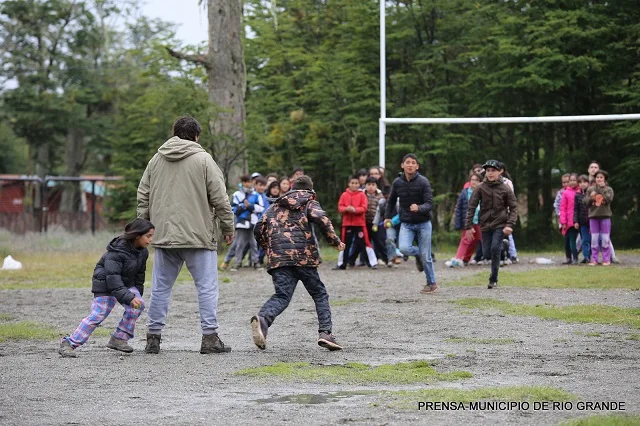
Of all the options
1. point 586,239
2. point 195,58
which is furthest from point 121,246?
point 195,58

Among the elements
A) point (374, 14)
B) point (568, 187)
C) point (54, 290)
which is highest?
point (374, 14)

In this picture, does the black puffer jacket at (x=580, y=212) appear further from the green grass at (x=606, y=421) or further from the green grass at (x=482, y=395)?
the green grass at (x=606, y=421)

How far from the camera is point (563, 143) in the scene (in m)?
34.6

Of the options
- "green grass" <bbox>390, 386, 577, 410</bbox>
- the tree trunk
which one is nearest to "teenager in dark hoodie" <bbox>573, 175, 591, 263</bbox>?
the tree trunk

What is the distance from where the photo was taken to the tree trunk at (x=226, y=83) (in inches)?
1111

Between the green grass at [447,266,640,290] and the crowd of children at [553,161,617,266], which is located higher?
the crowd of children at [553,161,617,266]

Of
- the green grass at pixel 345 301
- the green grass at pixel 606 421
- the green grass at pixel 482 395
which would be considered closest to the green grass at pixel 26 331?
the green grass at pixel 345 301

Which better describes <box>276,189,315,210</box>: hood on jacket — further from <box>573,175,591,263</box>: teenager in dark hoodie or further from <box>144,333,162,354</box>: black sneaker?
<box>573,175,591,263</box>: teenager in dark hoodie

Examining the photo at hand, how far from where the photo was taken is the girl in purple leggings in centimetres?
2188

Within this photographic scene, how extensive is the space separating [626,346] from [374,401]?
3731 mm

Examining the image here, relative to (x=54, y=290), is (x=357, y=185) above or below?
above

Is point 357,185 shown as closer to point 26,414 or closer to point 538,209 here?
point 538,209

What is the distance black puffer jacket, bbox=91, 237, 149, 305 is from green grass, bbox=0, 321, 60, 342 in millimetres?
1782

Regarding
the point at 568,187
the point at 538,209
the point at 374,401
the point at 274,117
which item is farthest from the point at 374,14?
the point at 374,401
